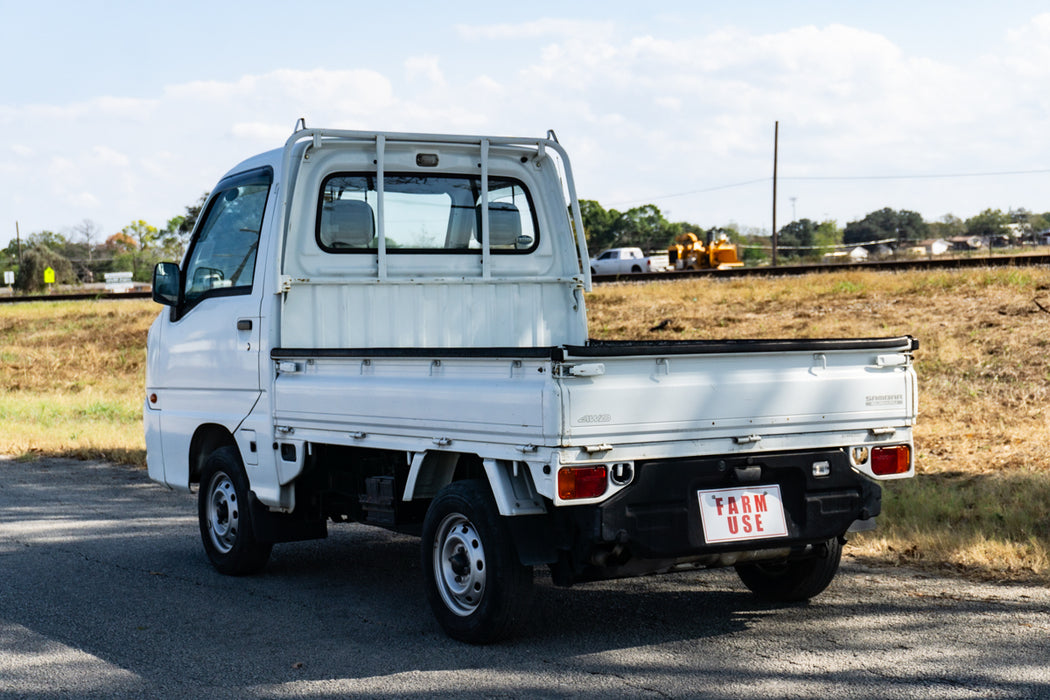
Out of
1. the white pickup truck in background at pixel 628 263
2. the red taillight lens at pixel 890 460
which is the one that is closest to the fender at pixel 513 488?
the red taillight lens at pixel 890 460

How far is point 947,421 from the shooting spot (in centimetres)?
1264

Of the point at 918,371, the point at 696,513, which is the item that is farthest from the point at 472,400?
the point at 918,371

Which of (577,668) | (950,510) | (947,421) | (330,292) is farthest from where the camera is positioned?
(947,421)

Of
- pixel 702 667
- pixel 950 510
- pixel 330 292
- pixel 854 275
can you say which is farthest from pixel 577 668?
pixel 854 275

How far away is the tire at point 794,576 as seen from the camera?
599 centimetres

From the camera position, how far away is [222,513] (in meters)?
7.38

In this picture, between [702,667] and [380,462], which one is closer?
[702,667]

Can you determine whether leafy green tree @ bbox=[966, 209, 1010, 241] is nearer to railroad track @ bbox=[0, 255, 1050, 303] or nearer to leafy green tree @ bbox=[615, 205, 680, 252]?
leafy green tree @ bbox=[615, 205, 680, 252]

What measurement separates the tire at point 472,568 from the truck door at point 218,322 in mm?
1793

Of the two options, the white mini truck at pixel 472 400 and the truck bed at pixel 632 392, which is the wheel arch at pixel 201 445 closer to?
the white mini truck at pixel 472 400

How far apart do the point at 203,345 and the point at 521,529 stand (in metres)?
3.10

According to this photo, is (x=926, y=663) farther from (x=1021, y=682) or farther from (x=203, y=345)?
(x=203, y=345)

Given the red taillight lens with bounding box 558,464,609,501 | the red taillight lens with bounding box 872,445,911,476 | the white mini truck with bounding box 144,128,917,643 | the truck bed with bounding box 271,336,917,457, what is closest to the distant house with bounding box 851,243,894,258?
the white mini truck with bounding box 144,128,917,643

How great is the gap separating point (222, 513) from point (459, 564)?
95.1 inches
